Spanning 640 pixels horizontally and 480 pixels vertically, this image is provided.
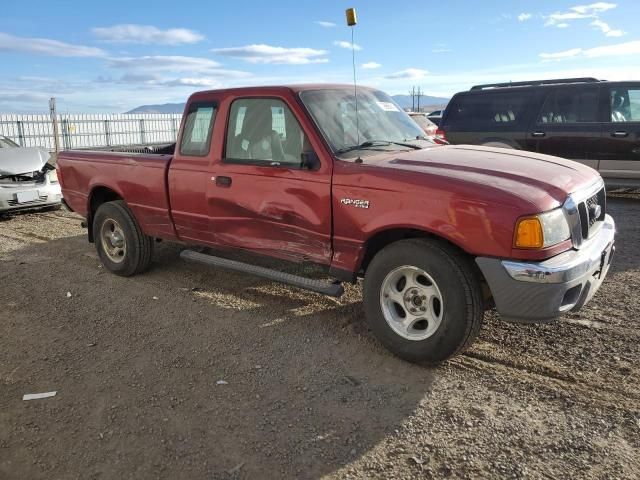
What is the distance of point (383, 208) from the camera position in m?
A: 3.56

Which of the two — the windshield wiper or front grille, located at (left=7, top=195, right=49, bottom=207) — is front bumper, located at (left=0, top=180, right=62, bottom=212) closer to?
front grille, located at (left=7, top=195, right=49, bottom=207)

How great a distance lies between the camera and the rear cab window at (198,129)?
4.69 m

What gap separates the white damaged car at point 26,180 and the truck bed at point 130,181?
3130 mm

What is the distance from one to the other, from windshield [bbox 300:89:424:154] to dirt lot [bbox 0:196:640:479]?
1.45 metres

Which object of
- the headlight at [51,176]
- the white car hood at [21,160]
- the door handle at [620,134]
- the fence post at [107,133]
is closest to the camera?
the door handle at [620,134]

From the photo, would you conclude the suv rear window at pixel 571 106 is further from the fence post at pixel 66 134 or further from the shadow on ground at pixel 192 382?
the fence post at pixel 66 134

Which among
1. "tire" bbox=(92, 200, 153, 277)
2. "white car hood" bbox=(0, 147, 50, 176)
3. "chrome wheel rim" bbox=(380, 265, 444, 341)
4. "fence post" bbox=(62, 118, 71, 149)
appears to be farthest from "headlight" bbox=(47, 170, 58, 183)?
"fence post" bbox=(62, 118, 71, 149)

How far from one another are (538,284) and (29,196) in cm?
825

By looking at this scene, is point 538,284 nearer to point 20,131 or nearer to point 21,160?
point 21,160

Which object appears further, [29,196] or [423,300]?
[29,196]

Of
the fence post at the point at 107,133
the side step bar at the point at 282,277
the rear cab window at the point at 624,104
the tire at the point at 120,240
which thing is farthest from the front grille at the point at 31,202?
the fence post at the point at 107,133

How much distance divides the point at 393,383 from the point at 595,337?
1.64 metres

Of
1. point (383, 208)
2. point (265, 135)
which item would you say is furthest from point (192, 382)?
point (265, 135)

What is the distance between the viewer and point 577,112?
8.70 meters
